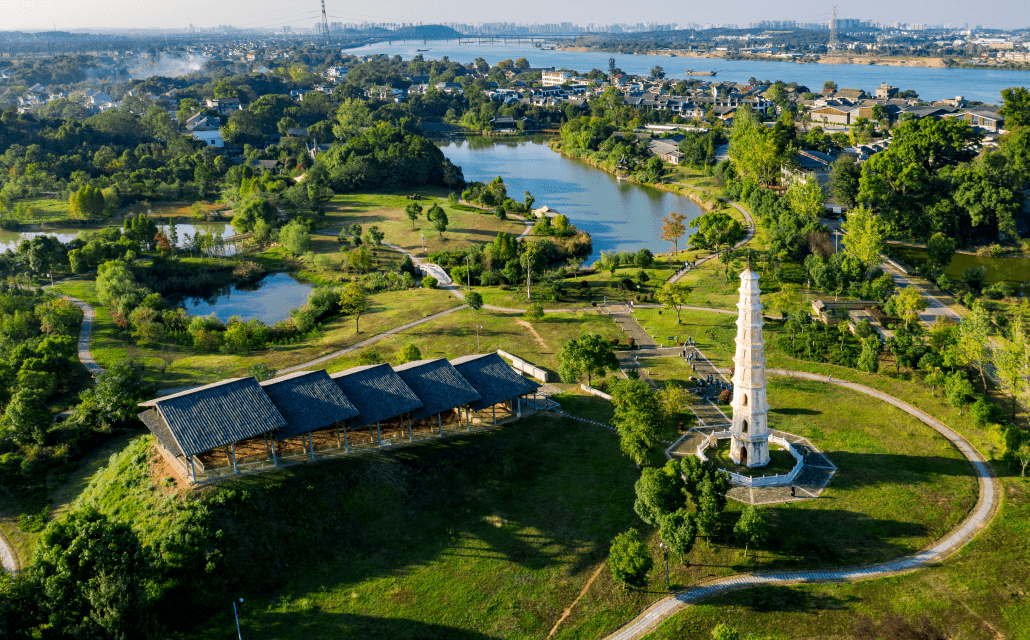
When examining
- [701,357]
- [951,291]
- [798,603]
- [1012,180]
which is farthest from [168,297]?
[1012,180]

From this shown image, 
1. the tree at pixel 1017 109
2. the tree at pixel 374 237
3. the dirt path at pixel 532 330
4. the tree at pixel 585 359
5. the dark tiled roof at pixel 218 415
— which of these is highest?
the tree at pixel 1017 109

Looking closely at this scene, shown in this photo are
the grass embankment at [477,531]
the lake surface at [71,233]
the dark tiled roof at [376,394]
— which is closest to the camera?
the grass embankment at [477,531]

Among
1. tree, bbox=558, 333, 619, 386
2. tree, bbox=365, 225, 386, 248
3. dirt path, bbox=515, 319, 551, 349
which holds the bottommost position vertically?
dirt path, bbox=515, 319, 551, 349

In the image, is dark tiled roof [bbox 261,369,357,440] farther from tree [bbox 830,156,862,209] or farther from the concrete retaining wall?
tree [bbox 830,156,862,209]

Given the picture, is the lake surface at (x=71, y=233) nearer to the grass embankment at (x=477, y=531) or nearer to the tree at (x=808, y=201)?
the grass embankment at (x=477, y=531)

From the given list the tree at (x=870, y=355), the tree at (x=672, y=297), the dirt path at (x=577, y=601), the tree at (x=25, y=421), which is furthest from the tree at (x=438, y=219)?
the dirt path at (x=577, y=601)

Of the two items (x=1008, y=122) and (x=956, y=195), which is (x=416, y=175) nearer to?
(x=956, y=195)

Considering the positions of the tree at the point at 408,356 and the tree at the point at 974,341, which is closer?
the tree at the point at 974,341

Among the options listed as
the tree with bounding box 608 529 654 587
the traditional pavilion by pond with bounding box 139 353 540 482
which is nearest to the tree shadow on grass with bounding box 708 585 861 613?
the tree with bounding box 608 529 654 587
